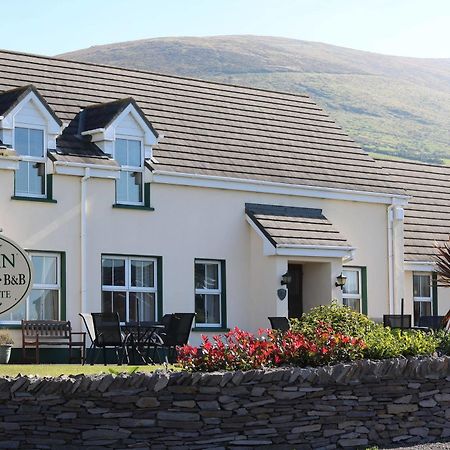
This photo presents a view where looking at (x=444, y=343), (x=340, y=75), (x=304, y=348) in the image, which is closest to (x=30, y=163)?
(x=444, y=343)

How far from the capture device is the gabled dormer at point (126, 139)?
27656mm

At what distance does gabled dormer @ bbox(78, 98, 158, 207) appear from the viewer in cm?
2766

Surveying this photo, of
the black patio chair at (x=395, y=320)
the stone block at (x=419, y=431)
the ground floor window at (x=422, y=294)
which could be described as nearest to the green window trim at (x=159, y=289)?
the black patio chair at (x=395, y=320)

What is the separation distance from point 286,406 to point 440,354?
3.79 metres

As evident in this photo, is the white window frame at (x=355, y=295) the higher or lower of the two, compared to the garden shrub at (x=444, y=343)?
higher

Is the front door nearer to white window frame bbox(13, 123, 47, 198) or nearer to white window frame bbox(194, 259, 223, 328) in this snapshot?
white window frame bbox(194, 259, 223, 328)

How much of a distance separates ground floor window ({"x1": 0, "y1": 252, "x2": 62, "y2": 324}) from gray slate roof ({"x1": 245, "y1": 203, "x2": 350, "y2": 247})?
507cm

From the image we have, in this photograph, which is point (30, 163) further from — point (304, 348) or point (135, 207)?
point (304, 348)

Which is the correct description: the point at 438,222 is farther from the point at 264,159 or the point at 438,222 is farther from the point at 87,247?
the point at 87,247

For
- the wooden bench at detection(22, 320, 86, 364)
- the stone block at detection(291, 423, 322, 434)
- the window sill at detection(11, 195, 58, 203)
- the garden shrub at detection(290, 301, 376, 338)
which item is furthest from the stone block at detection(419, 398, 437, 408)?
the window sill at detection(11, 195, 58, 203)

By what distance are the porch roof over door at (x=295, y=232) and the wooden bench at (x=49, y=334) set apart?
16.8 feet

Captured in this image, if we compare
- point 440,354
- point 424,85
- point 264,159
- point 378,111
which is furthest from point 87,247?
point 424,85

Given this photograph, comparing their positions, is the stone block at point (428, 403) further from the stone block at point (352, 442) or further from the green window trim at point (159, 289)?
the green window trim at point (159, 289)

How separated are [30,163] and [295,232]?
6.56 meters
